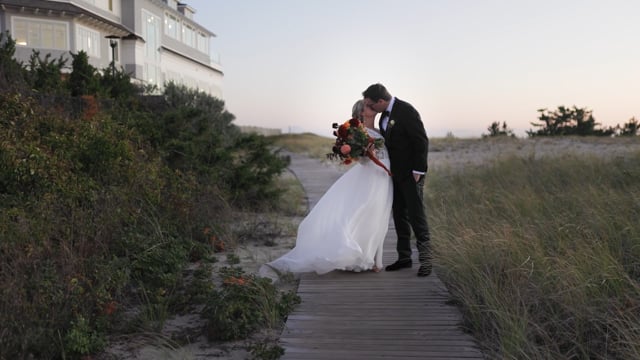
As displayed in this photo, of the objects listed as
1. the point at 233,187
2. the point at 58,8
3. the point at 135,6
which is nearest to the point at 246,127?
the point at 135,6

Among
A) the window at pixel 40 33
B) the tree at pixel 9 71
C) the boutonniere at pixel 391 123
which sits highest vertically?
the window at pixel 40 33

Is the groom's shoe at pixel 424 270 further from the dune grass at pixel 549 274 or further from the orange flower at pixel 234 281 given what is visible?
the orange flower at pixel 234 281

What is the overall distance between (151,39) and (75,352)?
114 ft

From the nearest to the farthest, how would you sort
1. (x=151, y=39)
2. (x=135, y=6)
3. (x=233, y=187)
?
(x=233, y=187)
(x=135, y=6)
(x=151, y=39)

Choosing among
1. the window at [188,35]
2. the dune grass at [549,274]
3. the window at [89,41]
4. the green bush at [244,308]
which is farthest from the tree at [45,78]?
the window at [188,35]

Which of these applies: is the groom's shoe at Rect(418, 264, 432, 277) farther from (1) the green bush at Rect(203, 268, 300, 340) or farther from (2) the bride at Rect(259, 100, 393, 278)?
(1) the green bush at Rect(203, 268, 300, 340)

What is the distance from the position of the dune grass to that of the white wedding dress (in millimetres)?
831

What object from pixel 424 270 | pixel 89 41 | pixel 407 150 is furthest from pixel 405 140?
pixel 89 41

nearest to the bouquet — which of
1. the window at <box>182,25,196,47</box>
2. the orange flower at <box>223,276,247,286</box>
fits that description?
the orange flower at <box>223,276,247,286</box>

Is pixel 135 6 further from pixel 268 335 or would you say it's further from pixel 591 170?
pixel 268 335

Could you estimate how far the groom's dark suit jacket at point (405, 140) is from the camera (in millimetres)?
6242

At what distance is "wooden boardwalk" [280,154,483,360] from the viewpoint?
4191 mm

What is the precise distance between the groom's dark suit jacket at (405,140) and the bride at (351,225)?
5.3 inches

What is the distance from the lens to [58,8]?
2709 cm
